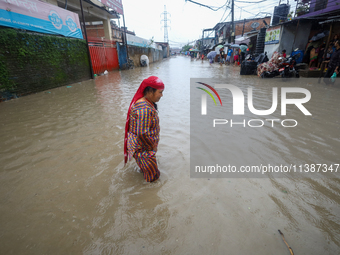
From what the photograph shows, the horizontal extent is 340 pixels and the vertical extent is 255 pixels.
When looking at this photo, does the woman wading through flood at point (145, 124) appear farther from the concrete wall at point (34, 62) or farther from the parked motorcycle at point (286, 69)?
the parked motorcycle at point (286, 69)

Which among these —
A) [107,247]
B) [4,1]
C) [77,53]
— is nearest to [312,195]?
[107,247]

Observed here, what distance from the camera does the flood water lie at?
1.51 meters

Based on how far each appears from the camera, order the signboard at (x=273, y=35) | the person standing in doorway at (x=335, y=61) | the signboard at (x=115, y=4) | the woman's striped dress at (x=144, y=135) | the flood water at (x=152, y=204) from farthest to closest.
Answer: the signboard at (x=115, y=4)
the signboard at (x=273, y=35)
the person standing in doorway at (x=335, y=61)
the woman's striped dress at (x=144, y=135)
the flood water at (x=152, y=204)

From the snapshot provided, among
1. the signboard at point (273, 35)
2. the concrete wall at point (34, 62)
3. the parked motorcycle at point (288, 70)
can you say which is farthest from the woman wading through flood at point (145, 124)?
the signboard at point (273, 35)

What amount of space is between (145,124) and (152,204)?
875 millimetres

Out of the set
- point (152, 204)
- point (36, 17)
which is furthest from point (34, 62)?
point (152, 204)

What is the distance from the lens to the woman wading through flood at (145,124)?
1.86 meters

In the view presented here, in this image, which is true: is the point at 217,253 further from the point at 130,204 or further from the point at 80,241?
the point at 80,241

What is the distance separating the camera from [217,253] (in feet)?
4.68

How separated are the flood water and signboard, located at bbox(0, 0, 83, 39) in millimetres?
5783

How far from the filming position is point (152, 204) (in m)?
1.92

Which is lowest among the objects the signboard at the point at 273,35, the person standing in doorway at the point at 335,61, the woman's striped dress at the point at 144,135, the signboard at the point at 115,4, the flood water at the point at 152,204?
the flood water at the point at 152,204

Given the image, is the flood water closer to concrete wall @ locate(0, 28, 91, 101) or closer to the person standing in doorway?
concrete wall @ locate(0, 28, 91, 101)

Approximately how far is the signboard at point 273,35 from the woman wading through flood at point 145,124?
1415 centimetres
